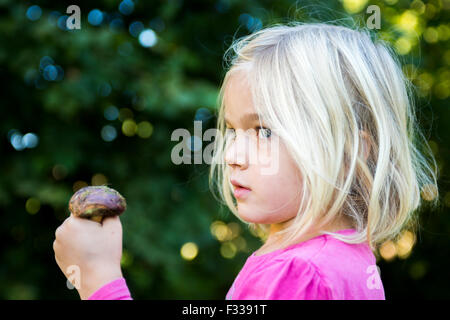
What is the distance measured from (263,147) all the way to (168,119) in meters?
2.17

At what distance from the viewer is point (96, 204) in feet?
3.30

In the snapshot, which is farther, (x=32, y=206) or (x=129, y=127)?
(x=129, y=127)

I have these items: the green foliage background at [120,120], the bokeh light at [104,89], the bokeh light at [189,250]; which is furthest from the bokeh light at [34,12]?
the bokeh light at [189,250]

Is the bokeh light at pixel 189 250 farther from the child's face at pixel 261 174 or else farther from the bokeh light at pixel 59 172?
the child's face at pixel 261 174

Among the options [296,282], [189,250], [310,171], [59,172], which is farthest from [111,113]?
[296,282]

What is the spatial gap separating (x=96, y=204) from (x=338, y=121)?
498 mm

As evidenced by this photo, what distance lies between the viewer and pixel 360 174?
3.67 ft

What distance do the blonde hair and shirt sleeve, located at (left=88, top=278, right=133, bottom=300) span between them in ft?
1.12

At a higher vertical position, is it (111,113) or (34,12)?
(34,12)

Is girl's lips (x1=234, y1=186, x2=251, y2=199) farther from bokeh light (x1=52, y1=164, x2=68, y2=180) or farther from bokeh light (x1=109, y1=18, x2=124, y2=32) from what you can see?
bokeh light (x1=109, y1=18, x2=124, y2=32)

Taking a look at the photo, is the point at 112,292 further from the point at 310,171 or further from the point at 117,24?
the point at 117,24
